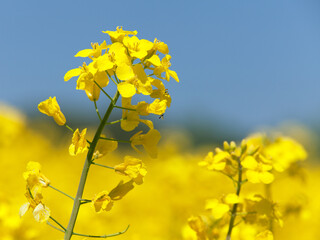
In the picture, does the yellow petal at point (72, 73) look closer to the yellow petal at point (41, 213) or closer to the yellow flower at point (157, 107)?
the yellow flower at point (157, 107)

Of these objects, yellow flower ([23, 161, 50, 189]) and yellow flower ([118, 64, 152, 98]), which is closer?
yellow flower ([118, 64, 152, 98])

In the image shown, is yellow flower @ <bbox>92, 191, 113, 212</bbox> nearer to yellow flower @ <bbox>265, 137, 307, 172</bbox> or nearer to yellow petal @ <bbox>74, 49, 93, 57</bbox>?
yellow petal @ <bbox>74, 49, 93, 57</bbox>

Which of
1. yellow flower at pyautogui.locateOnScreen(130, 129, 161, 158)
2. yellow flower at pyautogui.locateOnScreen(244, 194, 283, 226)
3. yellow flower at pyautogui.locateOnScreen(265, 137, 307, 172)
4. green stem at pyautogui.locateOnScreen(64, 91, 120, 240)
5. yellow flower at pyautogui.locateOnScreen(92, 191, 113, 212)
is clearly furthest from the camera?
yellow flower at pyautogui.locateOnScreen(265, 137, 307, 172)

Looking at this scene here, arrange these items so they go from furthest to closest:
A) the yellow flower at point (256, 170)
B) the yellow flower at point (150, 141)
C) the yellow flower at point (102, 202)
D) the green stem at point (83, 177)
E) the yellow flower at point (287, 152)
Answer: the yellow flower at point (287, 152) → the yellow flower at point (256, 170) → the yellow flower at point (150, 141) → the yellow flower at point (102, 202) → the green stem at point (83, 177)

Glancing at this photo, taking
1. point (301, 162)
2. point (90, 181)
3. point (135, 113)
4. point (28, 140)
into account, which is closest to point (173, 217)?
point (301, 162)

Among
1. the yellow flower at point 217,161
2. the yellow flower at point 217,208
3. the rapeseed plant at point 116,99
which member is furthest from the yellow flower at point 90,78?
the yellow flower at point 217,208

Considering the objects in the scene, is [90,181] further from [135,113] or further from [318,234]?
[135,113]

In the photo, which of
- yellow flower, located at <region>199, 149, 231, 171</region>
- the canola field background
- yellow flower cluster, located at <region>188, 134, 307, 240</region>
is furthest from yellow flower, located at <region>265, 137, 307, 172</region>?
yellow flower, located at <region>199, 149, 231, 171</region>
